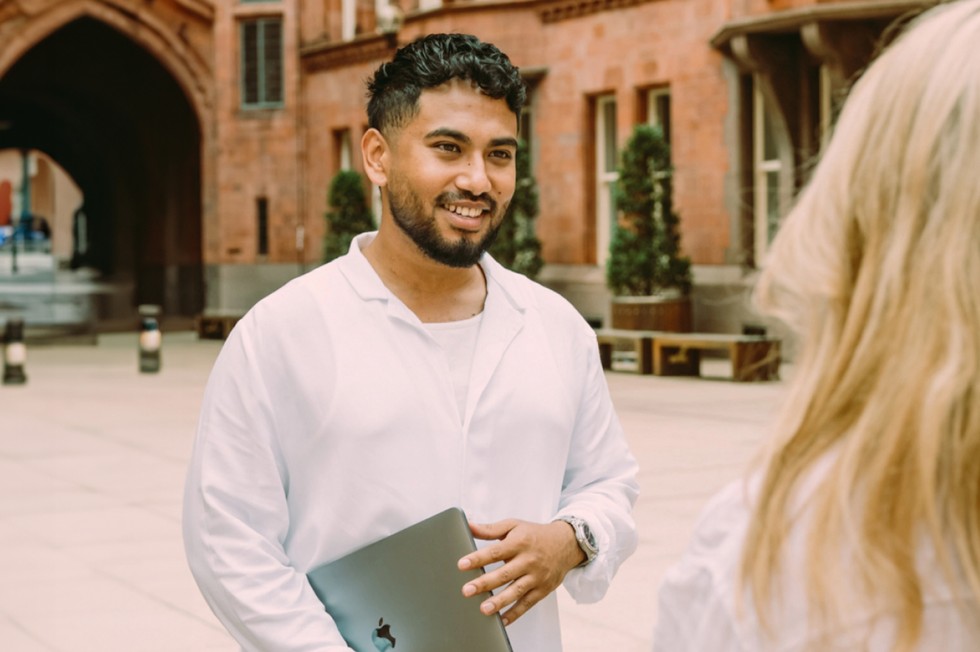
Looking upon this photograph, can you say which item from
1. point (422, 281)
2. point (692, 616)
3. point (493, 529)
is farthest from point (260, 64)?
point (692, 616)

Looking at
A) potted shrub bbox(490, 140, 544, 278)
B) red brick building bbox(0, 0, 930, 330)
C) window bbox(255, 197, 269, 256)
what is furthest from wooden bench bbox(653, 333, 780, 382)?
window bbox(255, 197, 269, 256)

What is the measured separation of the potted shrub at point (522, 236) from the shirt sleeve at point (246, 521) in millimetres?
19686

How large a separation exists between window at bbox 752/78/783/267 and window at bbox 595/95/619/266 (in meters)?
2.62

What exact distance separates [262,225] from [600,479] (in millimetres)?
28482

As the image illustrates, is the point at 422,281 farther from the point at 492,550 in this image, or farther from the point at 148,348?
the point at 148,348

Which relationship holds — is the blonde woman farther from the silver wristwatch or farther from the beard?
the beard

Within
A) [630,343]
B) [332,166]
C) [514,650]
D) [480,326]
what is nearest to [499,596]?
[514,650]

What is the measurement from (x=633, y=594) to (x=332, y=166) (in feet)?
78.2

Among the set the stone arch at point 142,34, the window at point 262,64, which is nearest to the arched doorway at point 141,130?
the stone arch at point 142,34

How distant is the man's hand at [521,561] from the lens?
2326 millimetres

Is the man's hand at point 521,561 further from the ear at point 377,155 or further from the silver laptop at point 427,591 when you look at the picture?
the ear at point 377,155

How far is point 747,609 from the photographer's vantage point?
4.65 feet

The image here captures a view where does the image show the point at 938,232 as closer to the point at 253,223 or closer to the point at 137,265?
the point at 253,223

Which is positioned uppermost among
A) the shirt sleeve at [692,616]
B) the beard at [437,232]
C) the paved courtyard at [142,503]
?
the beard at [437,232]
